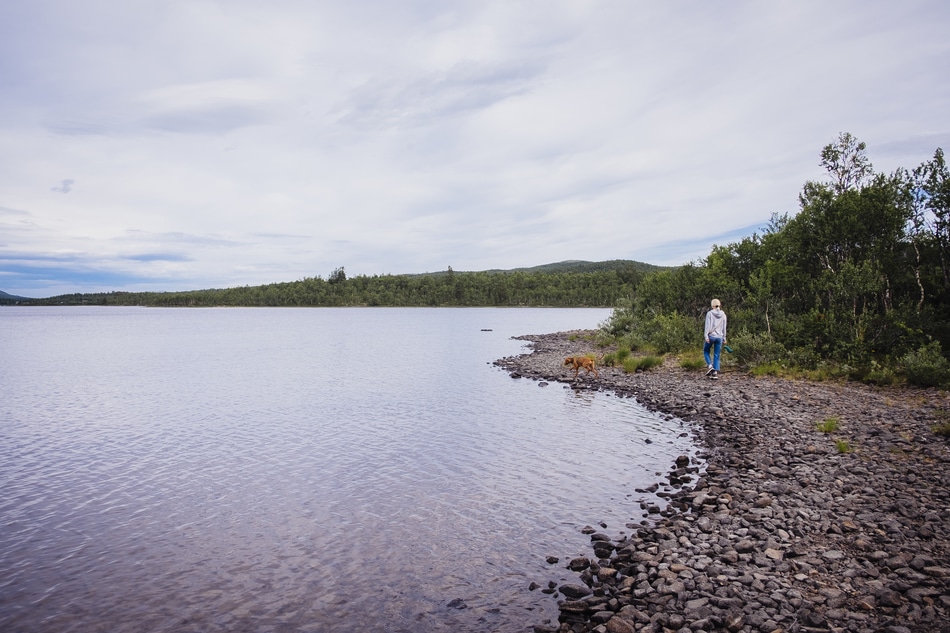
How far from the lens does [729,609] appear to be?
277 inches

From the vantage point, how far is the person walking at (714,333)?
24414 mm

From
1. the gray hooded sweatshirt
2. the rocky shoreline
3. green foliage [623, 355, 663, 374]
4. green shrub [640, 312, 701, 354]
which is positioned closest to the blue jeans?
the gray hooded sweatshirt

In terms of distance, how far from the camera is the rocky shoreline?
683 cm

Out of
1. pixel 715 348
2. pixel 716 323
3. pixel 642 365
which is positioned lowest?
pixel 642 365

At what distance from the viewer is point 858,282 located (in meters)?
22.8

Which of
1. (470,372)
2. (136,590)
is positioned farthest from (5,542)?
(470,372)

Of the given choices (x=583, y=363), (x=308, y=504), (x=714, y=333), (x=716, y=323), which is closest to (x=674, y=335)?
(x=583, y=363)

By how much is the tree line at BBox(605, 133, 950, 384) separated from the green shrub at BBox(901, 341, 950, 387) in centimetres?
4

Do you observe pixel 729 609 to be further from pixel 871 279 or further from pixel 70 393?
pixel 70 393

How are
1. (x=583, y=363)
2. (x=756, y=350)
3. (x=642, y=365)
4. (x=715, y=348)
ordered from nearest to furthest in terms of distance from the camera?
(x=715, y=348) < (x=756, y=350) < (x=583, y=363) < (x=642, y=365)

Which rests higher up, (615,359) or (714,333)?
(714,333)

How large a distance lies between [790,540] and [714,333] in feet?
57.3

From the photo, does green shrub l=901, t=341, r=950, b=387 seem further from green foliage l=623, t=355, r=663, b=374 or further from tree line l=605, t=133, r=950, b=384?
green foliage l=623, t=355, r=663, b=374

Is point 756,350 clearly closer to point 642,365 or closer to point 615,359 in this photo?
point 642,365
